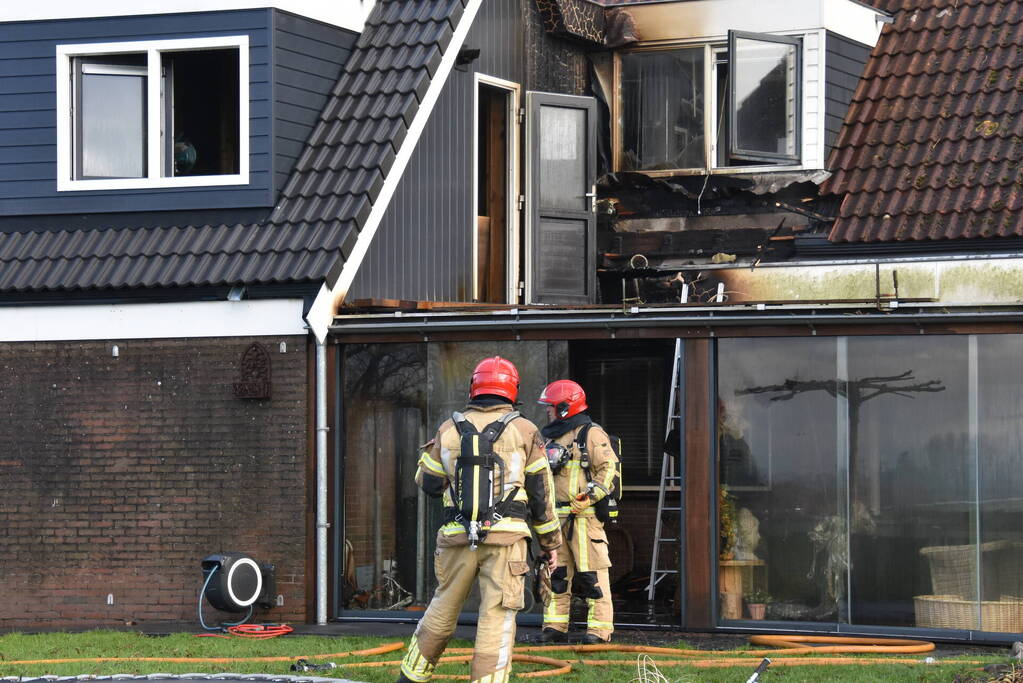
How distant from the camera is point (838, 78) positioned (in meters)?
16.8

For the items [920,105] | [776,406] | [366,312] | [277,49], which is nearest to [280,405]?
[366,312]

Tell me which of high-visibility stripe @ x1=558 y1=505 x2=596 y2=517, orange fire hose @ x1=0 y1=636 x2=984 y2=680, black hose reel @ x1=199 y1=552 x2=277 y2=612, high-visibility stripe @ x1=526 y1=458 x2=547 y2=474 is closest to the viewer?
high-visibility stripe @ x1=526 y1=458 x2=547 y2=474

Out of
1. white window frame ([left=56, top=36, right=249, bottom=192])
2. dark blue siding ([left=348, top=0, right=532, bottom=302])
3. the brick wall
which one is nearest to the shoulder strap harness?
the brick wall

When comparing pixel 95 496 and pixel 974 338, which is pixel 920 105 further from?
pixel 95 496

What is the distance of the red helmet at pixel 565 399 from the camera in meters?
13.1

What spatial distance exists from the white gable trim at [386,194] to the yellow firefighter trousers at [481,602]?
13.9 ft

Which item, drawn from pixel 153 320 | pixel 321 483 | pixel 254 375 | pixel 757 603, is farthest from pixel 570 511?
pixel 153 320

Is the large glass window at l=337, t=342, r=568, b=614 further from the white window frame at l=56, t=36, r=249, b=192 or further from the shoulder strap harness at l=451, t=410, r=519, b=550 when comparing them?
the shoulder strap harness at l=451, t=410, r=519, b=550

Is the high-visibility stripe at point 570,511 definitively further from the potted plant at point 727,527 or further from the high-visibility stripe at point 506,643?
the high-visibility stripe at point 506,643

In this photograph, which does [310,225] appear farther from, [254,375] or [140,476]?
[140,476]

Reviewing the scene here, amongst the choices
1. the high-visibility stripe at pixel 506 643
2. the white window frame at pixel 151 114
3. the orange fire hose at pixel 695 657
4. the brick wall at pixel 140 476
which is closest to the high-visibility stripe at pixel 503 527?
the high-visibility stripe at pixel 506 643

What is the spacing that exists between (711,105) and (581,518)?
589 centimetres

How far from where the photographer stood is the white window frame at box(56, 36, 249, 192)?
14875 millimetres

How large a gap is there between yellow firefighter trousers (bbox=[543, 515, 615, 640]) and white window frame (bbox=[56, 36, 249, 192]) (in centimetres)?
448
